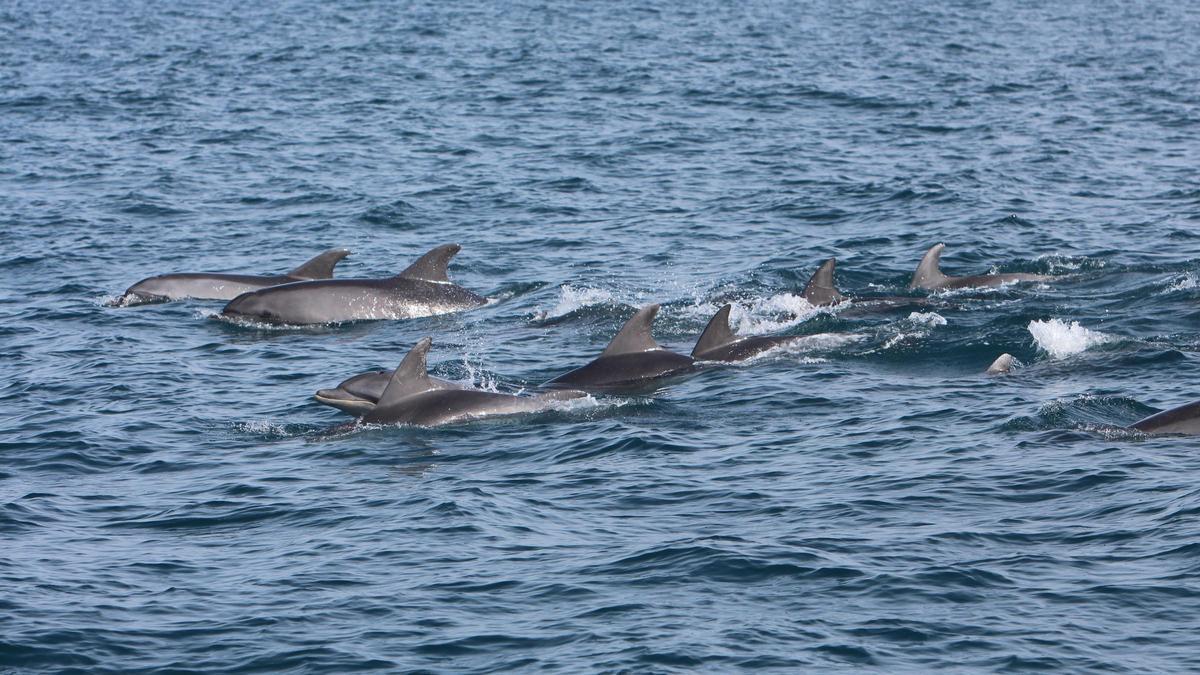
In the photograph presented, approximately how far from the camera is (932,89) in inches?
1929

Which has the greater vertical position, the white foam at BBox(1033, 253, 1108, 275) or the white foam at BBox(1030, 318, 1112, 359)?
the white foam at BBox(1030, 318, 1112, 359)

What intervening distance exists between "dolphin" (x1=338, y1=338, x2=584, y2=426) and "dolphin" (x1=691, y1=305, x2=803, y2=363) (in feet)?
9.46

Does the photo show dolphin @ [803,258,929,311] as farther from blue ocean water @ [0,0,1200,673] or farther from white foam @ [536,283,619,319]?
white foam @ [536,283,619,319]

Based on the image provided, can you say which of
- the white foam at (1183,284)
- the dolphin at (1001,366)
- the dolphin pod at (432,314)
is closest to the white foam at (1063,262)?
the dolphin pod at (432,314)

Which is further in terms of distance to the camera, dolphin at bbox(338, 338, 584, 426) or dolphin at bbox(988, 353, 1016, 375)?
dolphin at bbox(988, 353, 1016, 375)

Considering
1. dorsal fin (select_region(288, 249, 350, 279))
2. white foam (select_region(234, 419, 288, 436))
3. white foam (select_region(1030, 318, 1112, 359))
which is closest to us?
white foam (select_region(234, 419, 288, 436))

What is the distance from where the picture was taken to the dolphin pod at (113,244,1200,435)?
19281 millimetres

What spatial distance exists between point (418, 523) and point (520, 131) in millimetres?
28976

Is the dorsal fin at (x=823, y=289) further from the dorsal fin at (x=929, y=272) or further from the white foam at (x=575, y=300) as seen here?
the white foam at (x=575, y=300)

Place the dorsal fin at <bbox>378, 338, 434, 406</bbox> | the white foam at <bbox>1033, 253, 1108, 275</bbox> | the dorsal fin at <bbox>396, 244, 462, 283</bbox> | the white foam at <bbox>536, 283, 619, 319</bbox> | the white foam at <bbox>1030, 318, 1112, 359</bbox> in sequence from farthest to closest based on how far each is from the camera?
the white foam at <bbox>1033, 253, 1108, 275</bbox>
the dorsal fin at <bbox>396, 244, 462, 283</bbox>
the white foam at <bbox>536, 283, 619, 319</bbox>
the white foam at <bbox>1030, 318, 1112, 359</bbox>
the dorsal fin at <bbox>378, 338, 434, 406</bbox>

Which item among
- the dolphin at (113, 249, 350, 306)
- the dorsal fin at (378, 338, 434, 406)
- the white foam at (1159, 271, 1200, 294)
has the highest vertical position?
the dorsal fin at (378, 338, 434, 406)

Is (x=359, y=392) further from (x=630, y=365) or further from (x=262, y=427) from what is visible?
(x=630, y=365)

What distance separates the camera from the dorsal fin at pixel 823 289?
80.1 ft

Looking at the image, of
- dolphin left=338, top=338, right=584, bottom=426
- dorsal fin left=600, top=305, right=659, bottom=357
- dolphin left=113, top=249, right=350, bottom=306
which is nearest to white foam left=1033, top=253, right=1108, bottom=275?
dorsal fin left=600, top=305, right=659, bottom=357
